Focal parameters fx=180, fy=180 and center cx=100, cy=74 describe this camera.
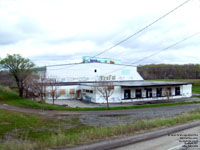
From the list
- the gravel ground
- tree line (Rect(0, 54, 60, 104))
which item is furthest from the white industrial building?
the gravel ground

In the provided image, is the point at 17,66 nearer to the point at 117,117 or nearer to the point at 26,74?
the point at 26,74

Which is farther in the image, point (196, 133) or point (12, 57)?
point (12, 57)

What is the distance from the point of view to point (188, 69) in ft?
377

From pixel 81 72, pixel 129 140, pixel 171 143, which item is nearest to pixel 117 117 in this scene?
pixel 171 143

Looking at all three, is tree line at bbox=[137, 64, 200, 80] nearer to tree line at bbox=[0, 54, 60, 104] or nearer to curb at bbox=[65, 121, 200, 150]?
tree line at bbox=[0, 54, 60, 104]

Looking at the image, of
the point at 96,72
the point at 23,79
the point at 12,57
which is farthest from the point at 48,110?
the point at 96,72

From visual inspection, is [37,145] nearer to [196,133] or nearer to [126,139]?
[126,139]

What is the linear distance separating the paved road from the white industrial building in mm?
22899

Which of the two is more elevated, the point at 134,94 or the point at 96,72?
the point at 96,72

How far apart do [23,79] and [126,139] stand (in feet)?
100

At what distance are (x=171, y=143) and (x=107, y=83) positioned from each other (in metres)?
23.8

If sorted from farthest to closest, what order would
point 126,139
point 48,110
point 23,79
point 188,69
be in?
point 188,69 < point 23,79 < point 48,110 < point 126,139

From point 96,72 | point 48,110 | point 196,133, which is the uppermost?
point 96,72

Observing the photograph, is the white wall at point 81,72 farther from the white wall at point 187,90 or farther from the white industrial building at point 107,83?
the white wall at point 187,90
